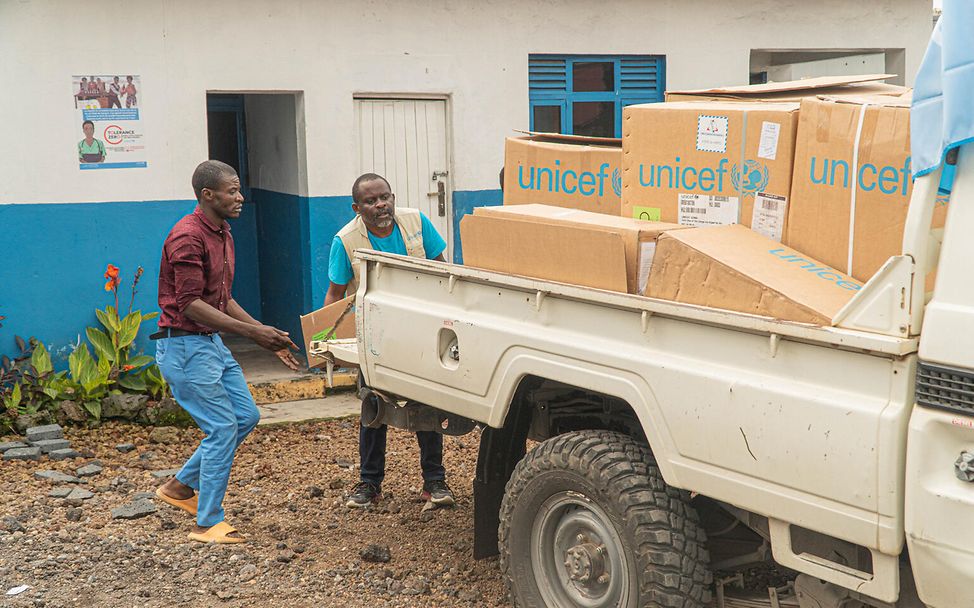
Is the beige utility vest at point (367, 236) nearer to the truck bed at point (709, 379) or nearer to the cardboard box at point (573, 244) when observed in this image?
the truck bed at point (709, 379)

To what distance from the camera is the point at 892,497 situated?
288 cm

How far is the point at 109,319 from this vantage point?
8008 mm

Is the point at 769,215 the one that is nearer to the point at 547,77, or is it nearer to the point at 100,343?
the point at 100,343

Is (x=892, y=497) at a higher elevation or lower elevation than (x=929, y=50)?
lower

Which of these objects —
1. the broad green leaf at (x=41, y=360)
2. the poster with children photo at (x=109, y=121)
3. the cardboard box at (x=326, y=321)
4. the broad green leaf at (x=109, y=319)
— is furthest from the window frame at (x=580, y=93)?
the cardboard box at (x=326, y=321)

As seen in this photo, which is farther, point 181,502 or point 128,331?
point 128,331

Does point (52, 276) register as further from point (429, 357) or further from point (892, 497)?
point (892, 497)

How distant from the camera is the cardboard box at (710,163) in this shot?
379 cm

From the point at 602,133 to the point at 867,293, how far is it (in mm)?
7441

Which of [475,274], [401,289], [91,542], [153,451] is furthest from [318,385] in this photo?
[475,274]

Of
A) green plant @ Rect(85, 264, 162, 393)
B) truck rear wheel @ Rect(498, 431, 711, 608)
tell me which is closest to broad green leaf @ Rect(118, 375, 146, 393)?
green plant @ Rect(85, 264, 162, 393)

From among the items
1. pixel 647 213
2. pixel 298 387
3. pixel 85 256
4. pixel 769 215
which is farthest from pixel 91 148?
pixel 769 215

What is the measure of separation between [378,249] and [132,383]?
118 inches

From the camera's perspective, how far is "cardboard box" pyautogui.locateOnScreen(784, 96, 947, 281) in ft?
Answer: 11.0
